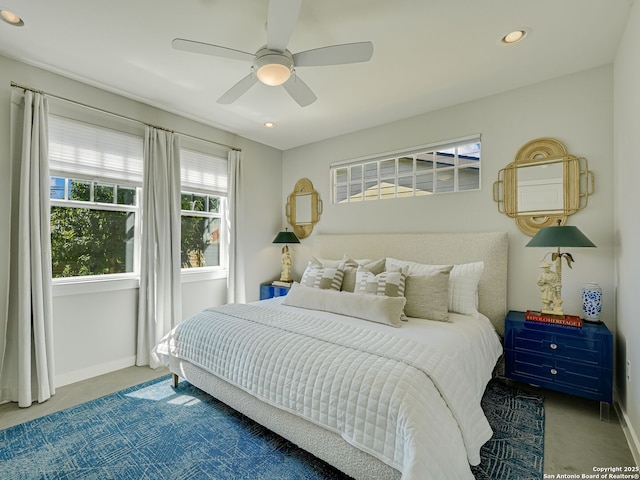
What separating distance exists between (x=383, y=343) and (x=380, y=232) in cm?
215

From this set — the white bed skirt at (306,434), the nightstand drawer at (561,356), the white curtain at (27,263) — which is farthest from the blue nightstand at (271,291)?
the nightstand drawer at (561,356)

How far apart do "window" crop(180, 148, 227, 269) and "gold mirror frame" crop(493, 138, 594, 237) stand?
3.23 m

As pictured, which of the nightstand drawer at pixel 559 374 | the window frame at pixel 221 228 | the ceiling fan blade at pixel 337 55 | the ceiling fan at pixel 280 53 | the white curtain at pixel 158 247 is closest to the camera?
the ceiling fan at pixel 280 53

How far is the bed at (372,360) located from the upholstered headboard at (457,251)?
0.03 feet

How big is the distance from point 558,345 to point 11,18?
14.8 ft

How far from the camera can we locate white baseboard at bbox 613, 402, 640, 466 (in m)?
1.84

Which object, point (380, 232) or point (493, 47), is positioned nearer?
point (493, 47)

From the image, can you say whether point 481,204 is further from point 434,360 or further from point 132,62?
point 132,62

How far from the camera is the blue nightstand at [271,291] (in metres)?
4.25

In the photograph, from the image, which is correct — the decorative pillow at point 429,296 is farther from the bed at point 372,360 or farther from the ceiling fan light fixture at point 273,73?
the ceiling fan light fixture at point 273,73

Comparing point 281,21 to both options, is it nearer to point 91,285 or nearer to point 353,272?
point 353,272

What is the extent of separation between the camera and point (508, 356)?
2650 mm

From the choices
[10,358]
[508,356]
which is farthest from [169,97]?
[508,356]

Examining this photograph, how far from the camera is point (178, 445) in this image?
78.0 inches
